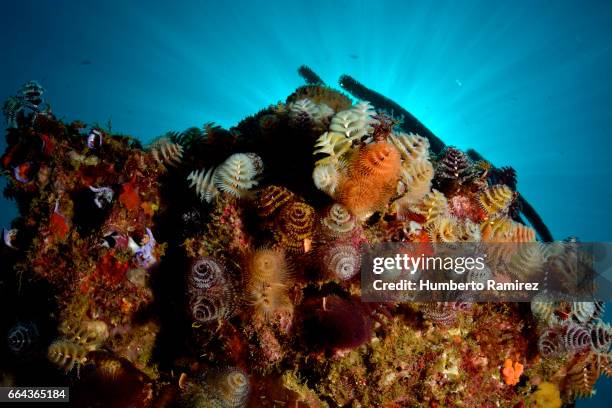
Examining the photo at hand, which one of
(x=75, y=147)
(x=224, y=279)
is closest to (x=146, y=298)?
(x=224, y=279)

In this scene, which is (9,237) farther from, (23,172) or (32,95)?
(32,95)

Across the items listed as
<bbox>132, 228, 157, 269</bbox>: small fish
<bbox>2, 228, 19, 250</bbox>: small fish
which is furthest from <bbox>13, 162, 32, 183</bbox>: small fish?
<bbox>132, 228, 157, 269</bbox>: small fish

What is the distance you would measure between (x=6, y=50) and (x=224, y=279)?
11033 centimetres

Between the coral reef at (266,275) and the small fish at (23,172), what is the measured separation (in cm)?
1

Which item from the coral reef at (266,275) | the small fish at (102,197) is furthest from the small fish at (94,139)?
the small fish at (102,197)

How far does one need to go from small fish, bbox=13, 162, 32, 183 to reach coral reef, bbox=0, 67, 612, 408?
0.04ft

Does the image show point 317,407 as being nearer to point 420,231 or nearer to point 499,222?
point 420,231

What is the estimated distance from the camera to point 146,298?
3.68m

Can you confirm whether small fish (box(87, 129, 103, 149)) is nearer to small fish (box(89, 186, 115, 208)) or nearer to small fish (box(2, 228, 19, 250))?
small fish (box(89, 186, 115, 208))

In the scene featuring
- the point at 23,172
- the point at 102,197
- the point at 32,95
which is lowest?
the point at 102,197

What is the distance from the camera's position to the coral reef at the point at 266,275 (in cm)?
296

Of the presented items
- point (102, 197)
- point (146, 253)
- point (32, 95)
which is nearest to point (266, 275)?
point (146, 253)

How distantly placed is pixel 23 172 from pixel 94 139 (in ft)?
2.56

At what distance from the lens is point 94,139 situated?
386 centimetres
